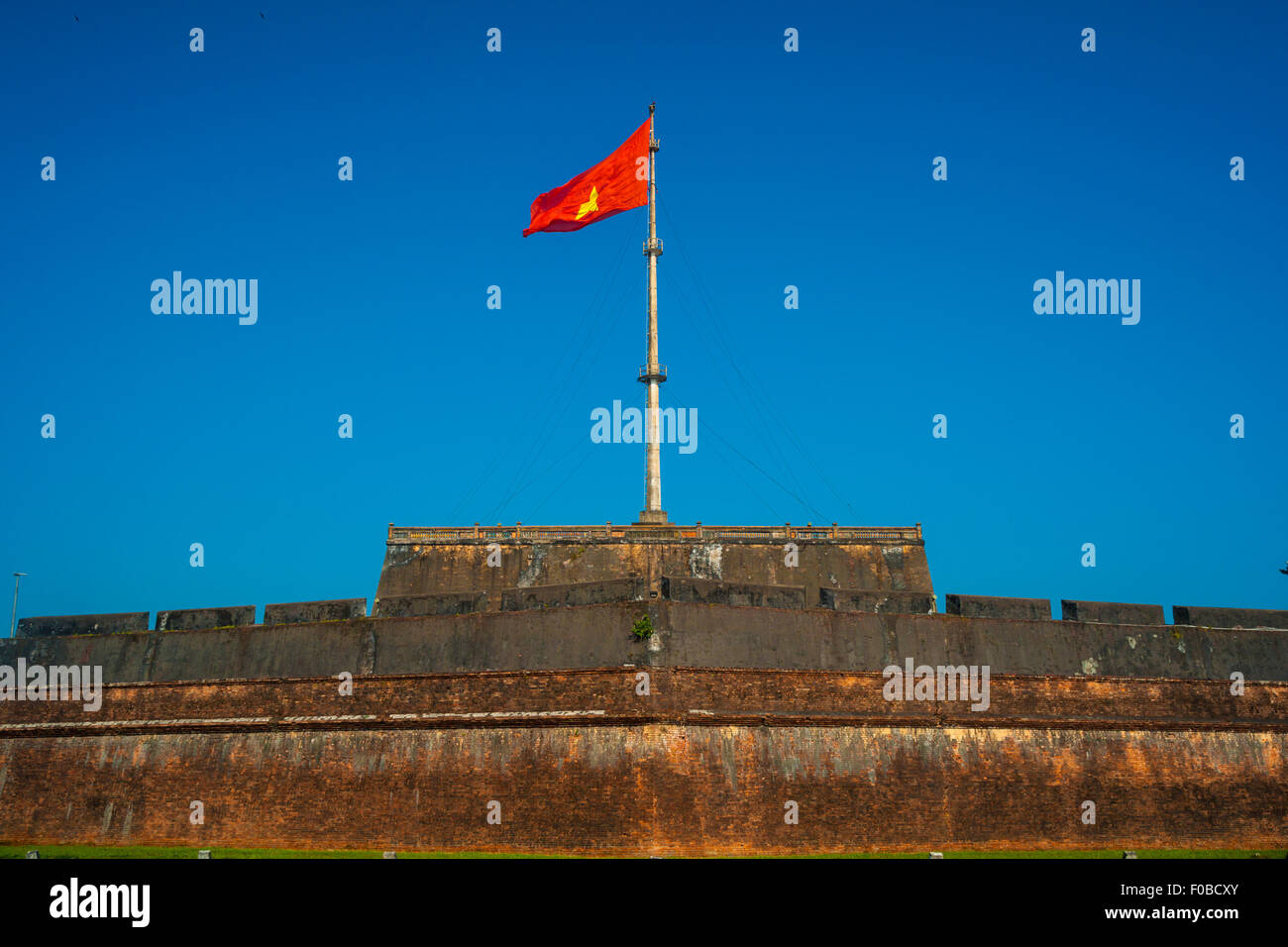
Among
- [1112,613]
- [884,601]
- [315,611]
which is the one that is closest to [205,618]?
[315,611]

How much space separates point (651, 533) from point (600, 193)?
10.5m

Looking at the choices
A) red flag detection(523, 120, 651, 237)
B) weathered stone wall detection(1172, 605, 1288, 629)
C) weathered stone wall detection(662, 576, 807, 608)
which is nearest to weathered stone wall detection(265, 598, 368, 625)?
weathered stone wall detection(662, 576, 807, 608)

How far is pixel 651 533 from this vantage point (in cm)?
3619

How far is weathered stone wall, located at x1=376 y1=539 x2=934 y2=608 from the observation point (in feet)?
117

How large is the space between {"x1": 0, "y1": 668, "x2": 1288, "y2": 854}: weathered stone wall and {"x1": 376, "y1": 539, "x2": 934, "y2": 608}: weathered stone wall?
23.0ft

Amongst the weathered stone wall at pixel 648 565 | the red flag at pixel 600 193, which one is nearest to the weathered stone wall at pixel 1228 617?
the weathered stone wall at pixel 648 565

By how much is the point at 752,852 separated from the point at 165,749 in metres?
13.9

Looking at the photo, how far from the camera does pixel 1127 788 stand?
94.4 ft

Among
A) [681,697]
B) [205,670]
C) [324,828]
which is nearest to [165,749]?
[205,670]

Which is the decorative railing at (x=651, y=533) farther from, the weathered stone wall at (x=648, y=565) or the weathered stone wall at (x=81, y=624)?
the weathered stone wall at (x=81, y=624)

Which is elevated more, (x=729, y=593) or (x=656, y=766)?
(x=729, y=593)

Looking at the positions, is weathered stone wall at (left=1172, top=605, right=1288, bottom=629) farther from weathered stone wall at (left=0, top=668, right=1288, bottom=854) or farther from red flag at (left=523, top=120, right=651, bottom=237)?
red flag at (left=523, top=120, right=651, bottom=237)

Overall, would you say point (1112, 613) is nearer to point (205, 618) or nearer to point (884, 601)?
point (884, 601)

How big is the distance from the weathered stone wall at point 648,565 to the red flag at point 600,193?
9737 millimetres
